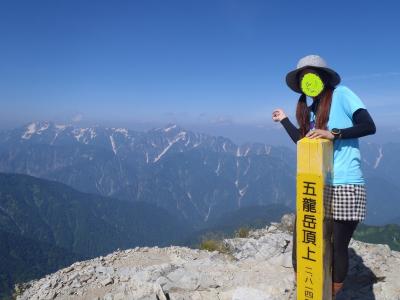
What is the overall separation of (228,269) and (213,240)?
465cm

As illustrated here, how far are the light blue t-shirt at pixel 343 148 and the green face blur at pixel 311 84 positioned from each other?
0.76 feet

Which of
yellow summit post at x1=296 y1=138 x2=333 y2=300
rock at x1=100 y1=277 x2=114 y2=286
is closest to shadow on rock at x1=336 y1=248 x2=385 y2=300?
yellow summit post at x1=296 y1=138 x2=333 y2=300

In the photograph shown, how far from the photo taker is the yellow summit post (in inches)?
175

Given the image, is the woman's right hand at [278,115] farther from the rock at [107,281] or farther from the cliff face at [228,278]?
the rock at [107,281]

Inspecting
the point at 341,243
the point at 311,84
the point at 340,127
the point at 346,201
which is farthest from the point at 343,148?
the point at 341,243

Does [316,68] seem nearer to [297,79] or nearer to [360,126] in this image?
[297,79]

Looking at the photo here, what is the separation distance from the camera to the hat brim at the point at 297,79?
474 cm

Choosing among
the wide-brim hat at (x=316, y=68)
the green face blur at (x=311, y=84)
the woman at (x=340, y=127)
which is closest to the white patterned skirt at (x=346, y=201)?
the woman at (x=340, y=127)

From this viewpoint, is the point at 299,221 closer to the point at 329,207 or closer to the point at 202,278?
the point at 329,207

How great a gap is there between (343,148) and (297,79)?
3.40 feet

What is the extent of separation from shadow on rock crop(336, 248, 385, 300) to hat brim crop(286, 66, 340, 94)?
14.9 feet

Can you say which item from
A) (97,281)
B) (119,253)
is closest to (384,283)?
(97,281)

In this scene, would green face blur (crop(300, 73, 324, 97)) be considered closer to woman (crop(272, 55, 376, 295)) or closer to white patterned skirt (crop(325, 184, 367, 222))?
woman (crop(272, 55, 376, 295))

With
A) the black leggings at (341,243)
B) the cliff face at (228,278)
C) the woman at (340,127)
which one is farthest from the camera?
the cliff face at (228,278)
